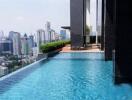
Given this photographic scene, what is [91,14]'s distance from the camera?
30.7 m

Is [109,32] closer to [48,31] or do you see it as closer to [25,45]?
[25,45]

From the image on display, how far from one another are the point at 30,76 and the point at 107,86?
11.2 ft

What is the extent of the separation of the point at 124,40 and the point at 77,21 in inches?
512

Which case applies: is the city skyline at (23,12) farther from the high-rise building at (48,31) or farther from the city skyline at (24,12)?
the high-rise building at (48,31)

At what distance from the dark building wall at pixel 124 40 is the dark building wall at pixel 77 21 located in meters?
12.9

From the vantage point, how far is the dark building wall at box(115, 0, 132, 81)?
858cm

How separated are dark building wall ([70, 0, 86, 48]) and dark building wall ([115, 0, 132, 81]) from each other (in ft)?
42.2

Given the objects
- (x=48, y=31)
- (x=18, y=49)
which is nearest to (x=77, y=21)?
(x=48, y=31)

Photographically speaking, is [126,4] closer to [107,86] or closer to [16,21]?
[107,86]

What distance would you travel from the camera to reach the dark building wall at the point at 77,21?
21.5m

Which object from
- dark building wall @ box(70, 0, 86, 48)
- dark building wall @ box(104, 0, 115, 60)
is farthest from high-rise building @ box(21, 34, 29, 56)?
dark building wall @ box(70, 0, 86, 48)

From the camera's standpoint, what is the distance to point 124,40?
8.64 m

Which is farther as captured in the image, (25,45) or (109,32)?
(25,45)

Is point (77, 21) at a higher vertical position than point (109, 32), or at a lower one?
higher
